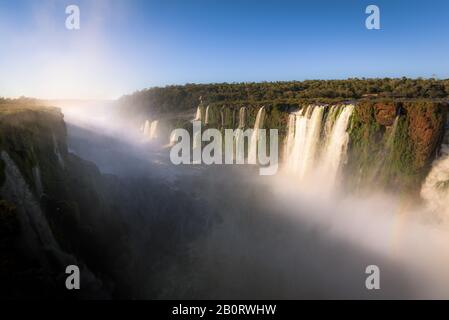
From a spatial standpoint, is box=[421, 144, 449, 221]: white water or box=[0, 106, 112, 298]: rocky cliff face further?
box=[421, 144, 449, 221]: white water

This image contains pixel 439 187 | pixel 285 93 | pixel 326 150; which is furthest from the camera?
pixel 285 93

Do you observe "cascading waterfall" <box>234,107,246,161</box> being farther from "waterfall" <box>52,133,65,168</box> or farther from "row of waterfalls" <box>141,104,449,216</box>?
Result: "waterfall" <box>52,133,65,168</box>

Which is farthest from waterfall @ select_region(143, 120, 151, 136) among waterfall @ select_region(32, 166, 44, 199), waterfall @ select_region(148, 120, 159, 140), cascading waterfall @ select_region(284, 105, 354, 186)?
waterfall @ select_region(32, 166, 44, 199)

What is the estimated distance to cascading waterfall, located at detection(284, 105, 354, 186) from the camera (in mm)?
29172

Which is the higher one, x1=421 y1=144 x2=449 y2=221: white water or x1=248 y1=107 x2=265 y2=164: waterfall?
x1=248 y1=107 x2=265 y2=164: waterfall

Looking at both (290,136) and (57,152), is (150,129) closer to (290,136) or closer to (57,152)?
Answer: (290,136)

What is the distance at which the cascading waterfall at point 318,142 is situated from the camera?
29.2 m

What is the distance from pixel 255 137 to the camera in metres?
43.4

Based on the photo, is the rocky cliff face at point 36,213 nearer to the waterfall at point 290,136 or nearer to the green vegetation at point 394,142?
the green vegetation at point 394,142

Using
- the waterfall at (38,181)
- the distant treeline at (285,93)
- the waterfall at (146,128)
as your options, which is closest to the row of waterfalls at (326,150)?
the distant treeline at (285,93)

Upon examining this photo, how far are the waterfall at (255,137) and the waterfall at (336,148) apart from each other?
12710mm

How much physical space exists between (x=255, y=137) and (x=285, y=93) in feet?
90.5

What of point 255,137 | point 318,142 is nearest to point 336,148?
point 318,142
